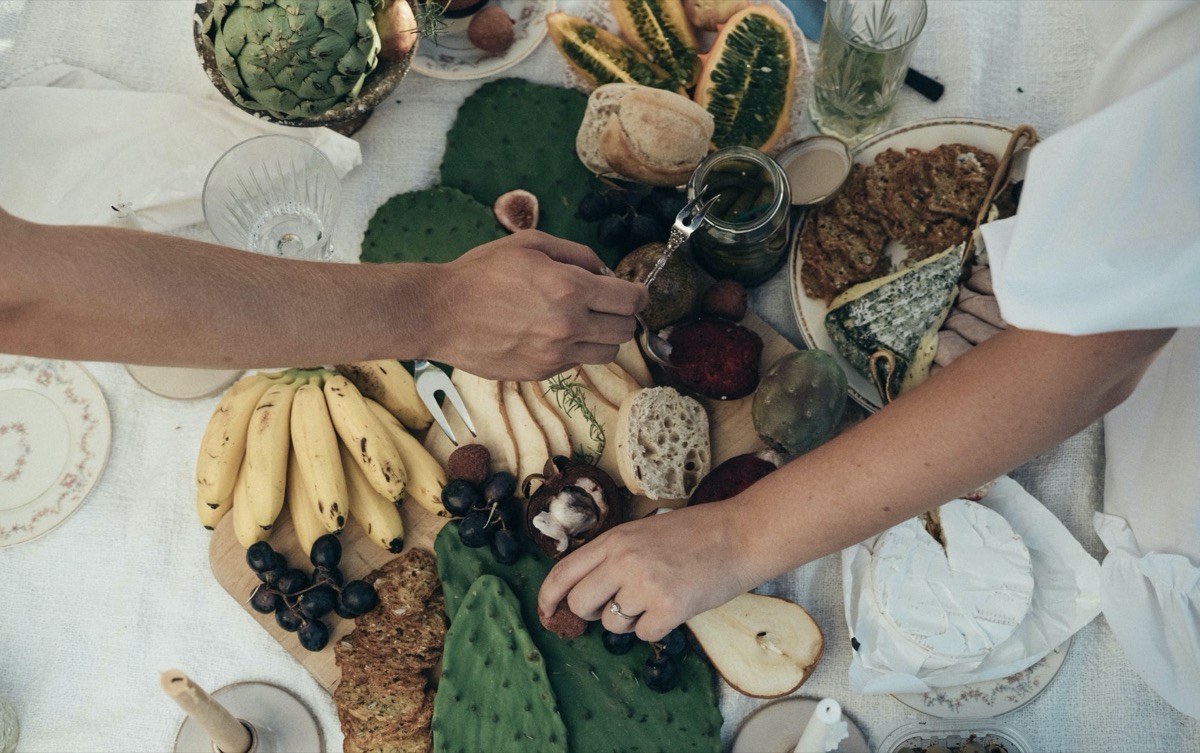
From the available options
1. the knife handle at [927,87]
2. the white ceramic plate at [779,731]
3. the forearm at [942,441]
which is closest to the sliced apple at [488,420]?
the forearm at [942,441]

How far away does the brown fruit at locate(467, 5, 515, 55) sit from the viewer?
120cm

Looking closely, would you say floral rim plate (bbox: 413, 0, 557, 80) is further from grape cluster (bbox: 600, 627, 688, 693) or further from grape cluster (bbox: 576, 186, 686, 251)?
grape cluster (bbox: 600, 627, 688, 693)

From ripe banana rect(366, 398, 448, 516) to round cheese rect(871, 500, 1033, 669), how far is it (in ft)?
1.83

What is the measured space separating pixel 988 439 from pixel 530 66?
0.82 m

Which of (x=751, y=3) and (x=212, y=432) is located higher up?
(x=751, y=3)

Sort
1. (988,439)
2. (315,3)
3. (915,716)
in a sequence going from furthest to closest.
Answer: (915,716), (315,3), (988,439)

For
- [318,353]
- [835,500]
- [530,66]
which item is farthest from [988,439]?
[530,66]

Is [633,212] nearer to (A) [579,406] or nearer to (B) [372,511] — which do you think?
(A) [579,406]

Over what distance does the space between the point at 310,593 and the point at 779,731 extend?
2.03 feet

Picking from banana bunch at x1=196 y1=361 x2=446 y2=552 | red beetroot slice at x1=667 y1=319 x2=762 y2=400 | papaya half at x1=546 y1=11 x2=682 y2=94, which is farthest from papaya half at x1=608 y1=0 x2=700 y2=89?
banana bunch at x1=196 y1=361 x2=446 y2=552

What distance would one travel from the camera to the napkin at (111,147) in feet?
3.90

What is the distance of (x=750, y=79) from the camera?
1.16 metres

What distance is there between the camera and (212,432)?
1138 millimetres

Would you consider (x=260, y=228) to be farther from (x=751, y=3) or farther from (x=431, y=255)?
(x=751, y=3)
